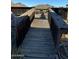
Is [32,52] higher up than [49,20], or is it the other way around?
[49,20]

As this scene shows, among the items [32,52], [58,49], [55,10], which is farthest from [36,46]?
[55,10]

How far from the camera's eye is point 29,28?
5.57 feet

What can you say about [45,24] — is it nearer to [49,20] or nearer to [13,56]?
[49,20]

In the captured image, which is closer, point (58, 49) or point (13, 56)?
point (13, 56)

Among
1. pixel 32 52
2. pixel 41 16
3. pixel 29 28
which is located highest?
pixel 41 16

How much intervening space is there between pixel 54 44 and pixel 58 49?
4.8 inches

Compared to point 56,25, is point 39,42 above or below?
below

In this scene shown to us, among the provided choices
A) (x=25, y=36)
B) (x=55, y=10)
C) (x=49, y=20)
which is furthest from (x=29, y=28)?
(x=55, y=10)
